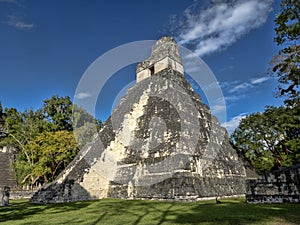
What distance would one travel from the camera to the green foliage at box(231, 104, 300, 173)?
1555cm

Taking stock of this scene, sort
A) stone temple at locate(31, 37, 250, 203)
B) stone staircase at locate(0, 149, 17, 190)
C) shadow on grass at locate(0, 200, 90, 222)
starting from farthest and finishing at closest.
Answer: stone staircase at locate(0, 149, 17, 190)
stone temple at locate(31, 37, 250, 203)
shadow on grass at locate(0, 200, 90, 222)

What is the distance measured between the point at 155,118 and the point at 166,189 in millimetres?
4579

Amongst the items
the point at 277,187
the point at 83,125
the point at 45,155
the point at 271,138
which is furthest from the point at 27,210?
the point at 83,125

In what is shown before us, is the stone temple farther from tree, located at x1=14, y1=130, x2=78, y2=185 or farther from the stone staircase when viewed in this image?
the stone staircase

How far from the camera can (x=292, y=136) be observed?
1628 cm

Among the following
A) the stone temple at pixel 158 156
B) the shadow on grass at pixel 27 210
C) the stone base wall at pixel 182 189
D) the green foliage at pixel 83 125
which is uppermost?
the green foliage at pixel 83 125

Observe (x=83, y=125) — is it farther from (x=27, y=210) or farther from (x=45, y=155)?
(x=27, y=210)

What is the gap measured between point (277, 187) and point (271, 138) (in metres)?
10.5

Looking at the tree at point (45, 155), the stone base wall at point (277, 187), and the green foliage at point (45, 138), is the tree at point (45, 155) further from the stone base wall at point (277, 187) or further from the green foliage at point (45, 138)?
the stone base wall at point (277, 187)

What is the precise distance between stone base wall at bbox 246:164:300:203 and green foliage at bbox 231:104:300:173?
969 centimetres

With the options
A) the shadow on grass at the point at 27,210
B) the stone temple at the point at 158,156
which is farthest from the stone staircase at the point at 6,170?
the shadow on grass at the point at 27,210

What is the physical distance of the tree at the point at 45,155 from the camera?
19.0m

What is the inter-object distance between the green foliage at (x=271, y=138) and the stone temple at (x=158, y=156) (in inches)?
75.2

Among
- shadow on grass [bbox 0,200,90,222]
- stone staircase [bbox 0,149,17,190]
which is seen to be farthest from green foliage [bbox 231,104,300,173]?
stone staircase [bbox 0,149,17,190]
